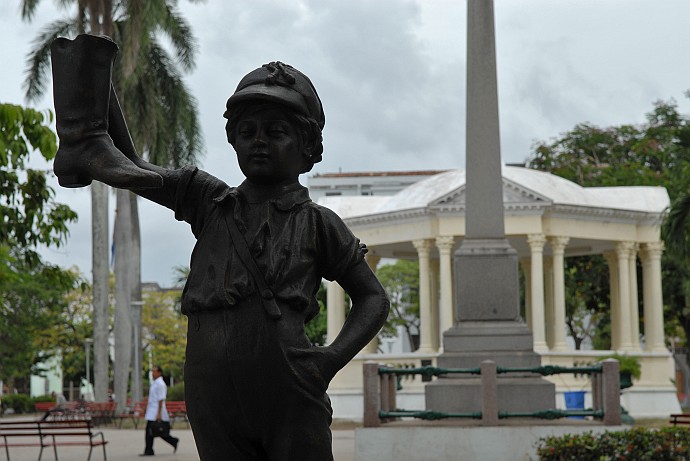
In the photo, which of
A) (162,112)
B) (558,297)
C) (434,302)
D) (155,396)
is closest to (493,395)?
(155,396)

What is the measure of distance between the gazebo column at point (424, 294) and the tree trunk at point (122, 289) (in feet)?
31.7

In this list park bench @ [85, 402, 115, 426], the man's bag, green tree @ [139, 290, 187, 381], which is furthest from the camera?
green tree @ [139, 290, 187, 381]

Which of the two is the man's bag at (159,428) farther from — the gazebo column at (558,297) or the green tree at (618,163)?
the green tree at (618,163)

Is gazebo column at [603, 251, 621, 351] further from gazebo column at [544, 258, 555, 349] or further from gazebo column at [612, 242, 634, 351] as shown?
gazebo column at [544, 258, 555, 349]

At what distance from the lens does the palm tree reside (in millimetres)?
35281

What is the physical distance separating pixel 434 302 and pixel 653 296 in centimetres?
738

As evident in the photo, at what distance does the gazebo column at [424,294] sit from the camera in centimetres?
3584

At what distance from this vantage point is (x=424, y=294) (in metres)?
A: 36.5

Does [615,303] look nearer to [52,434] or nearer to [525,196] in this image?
[525,196]

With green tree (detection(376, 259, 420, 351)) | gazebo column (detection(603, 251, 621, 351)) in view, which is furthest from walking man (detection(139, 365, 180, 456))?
green tree (detection(376, 259, 420, 351))

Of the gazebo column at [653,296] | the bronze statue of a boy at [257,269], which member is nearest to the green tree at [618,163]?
the gazebo column at [653,296]

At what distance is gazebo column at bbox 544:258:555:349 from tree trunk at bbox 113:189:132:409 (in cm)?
1378

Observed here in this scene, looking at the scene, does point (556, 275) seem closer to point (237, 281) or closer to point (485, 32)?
point (485, 32)

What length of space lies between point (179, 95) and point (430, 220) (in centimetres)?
1060
